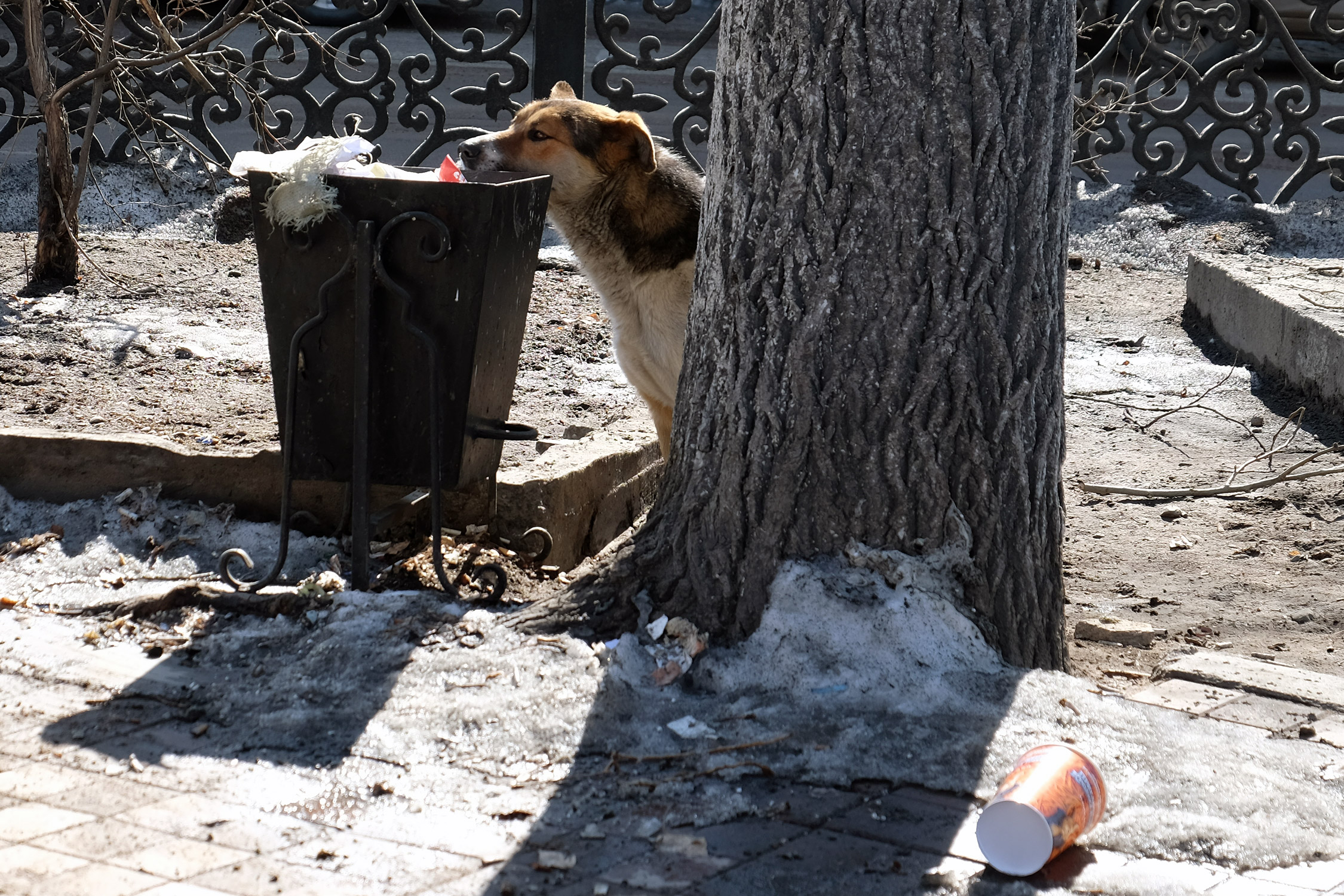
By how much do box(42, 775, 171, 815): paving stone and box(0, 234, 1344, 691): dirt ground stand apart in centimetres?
141

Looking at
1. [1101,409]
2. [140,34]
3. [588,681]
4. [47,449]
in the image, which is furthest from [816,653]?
[140,34]

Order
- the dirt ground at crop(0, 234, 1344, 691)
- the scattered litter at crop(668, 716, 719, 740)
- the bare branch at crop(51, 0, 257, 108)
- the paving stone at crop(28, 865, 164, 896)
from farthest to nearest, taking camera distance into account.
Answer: the bare branch at crop(51, 0, 257, 108) < the dirt ground at crop(0, 234, 1344, 691) < the scattered litter at crop(668, 716, 719, 740) < the paving stone at crop(28, 865, 164, 896)

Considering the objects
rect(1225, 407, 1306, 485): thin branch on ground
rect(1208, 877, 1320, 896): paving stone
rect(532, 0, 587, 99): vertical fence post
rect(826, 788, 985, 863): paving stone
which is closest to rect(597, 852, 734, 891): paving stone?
rect(826, 788, 985, 863): paving stone

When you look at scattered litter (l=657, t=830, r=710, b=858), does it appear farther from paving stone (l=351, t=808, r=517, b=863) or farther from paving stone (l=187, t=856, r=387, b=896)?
paving stone (l=187, t=856, r=387, b=896)

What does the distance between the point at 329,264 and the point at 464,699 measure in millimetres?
1333

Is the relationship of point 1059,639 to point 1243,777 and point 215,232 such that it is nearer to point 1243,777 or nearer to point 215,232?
point 1243,777

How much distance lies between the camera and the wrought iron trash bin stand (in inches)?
141

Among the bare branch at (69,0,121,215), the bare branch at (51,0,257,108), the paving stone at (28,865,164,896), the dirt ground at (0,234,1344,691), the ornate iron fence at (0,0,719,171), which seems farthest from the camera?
the ornate iron fence at (0,0,719,171)

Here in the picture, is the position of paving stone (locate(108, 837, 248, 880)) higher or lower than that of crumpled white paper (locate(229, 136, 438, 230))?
lower

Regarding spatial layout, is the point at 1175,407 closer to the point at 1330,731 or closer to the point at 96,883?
the point at 1330,731

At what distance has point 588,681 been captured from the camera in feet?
10.4

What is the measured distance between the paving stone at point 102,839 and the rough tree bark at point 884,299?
1.28m

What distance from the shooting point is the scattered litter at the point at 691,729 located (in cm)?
298

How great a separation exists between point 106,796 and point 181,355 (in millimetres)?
3971
